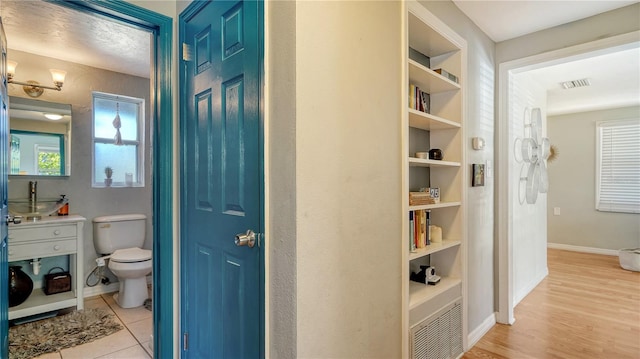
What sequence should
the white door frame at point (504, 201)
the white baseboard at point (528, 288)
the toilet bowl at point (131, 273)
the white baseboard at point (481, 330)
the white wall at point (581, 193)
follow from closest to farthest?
the white baseboard at point (481, 330) → the white door frame at point (504, 201) → the toilet bowl at point (131, 273) → the white baseboard at point (528, 288) → the white wall at point (581, 193)

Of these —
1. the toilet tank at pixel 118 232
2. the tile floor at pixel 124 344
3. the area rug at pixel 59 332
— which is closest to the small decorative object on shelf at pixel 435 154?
the tile floor at pixel 124 344

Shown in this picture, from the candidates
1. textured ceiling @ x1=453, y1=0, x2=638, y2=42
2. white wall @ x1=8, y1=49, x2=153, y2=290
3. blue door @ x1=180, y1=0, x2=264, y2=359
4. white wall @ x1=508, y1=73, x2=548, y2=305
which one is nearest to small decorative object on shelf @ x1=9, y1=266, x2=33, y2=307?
white wall @ x1=8, y1=49, x2=153, y2=290

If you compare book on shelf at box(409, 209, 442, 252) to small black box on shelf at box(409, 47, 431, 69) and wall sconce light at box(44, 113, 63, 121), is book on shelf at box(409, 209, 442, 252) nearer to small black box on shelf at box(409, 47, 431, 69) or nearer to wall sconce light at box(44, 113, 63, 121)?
small black box on shelf at box(409, 47, 431, 69)

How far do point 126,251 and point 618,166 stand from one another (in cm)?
707

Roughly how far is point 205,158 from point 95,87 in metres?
2.56

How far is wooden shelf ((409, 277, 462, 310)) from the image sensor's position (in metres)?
1.77

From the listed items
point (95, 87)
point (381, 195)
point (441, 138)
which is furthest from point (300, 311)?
point (95, 87)

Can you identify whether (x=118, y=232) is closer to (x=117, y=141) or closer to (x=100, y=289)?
(x=100, y=289)

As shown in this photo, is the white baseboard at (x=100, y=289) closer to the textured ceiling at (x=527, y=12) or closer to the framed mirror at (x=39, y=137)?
the framed mirror at (x=39, y=137)

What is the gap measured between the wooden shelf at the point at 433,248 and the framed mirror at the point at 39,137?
334 cm

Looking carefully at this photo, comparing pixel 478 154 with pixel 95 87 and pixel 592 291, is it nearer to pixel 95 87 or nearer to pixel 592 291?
pixel 592 291

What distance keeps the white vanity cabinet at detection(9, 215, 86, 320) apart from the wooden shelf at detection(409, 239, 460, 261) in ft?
9.58

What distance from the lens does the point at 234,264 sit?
4.66ft

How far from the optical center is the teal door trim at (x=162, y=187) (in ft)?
5.85
